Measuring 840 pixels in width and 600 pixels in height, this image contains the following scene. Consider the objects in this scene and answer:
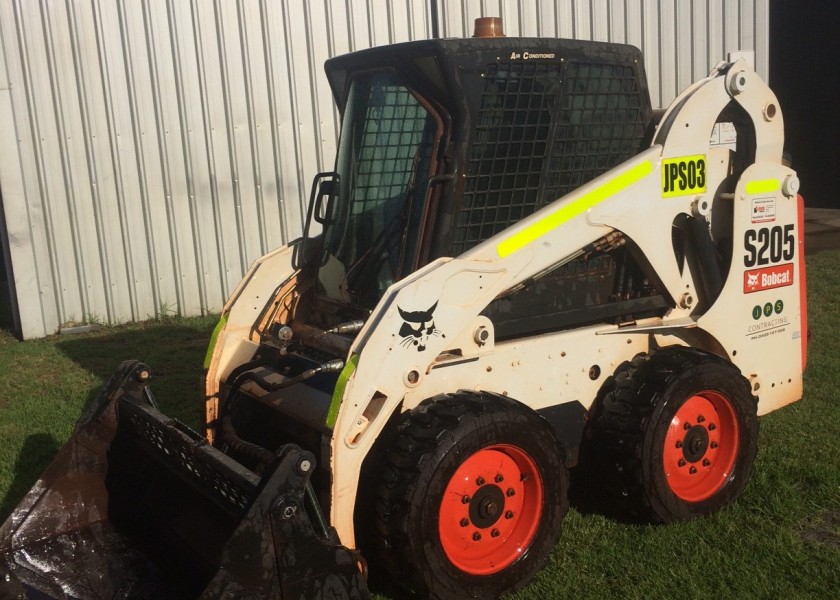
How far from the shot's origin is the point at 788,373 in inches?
189

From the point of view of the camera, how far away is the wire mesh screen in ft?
12.9

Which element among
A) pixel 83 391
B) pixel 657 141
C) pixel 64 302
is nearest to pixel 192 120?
pixel 64 302

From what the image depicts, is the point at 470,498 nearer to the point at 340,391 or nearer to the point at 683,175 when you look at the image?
the point at 340,391

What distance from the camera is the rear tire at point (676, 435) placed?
3996 mm

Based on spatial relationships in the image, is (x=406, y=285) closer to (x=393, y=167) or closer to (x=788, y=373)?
(x=393, y=167)

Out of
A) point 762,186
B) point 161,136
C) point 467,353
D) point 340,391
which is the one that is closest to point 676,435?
point 467,353

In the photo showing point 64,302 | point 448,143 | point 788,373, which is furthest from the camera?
point 64,302

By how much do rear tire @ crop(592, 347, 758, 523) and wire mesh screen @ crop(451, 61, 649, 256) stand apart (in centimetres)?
93

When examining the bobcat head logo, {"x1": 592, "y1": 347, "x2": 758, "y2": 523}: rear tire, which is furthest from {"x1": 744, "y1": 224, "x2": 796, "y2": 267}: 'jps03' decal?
the bobcat head logo

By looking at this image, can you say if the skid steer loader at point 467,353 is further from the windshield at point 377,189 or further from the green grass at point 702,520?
the green grass at point 702,520

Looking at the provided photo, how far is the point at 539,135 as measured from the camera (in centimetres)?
409

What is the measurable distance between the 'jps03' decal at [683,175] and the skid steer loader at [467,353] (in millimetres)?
14

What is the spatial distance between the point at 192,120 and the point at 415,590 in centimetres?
667

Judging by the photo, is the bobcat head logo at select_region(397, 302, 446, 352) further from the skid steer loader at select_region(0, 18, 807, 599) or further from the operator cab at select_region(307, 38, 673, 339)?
the operator cab at select_region(307, 38, 673, 339)
